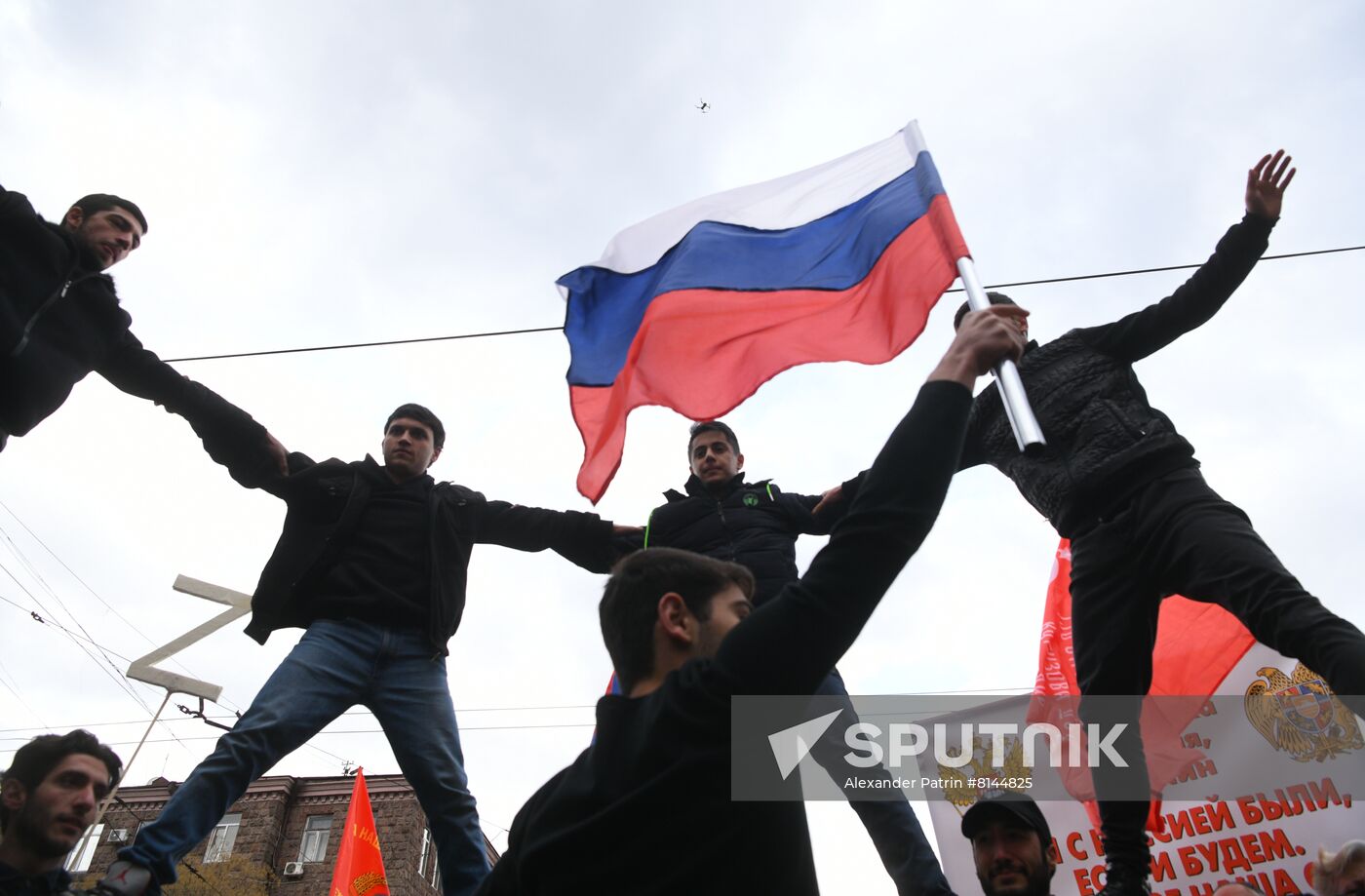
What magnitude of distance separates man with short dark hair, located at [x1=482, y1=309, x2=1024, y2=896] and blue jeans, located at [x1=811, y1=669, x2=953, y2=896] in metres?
1.73

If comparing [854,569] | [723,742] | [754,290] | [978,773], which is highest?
[754,290]

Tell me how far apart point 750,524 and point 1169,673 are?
7.78 feet

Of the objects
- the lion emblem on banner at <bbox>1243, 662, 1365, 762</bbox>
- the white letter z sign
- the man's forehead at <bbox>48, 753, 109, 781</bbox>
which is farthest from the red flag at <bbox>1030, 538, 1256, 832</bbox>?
the white letter z sign

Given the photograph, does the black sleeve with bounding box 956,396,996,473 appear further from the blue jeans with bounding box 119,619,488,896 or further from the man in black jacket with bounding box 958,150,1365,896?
the blue jeans with bounding box 119,619,488,896

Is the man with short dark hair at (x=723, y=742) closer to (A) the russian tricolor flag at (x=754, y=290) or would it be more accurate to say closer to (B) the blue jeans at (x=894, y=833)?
(B) the blue jeans at (x=894, y=833)

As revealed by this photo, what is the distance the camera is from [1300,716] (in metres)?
4.86

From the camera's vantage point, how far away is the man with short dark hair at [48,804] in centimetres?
294

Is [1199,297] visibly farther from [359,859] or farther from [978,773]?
[359,859]

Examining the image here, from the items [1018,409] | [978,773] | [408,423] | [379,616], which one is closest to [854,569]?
[1018,409]

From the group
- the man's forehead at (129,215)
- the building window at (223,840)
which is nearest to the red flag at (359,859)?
the man's forehead at (129,215)

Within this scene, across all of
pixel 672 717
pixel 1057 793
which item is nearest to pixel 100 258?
pixel 672 717

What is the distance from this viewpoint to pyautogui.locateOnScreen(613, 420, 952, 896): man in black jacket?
3.60 metres

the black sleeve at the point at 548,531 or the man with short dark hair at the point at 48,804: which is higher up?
the black sleeve at the point at 548,531

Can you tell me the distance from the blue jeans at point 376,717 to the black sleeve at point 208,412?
0.73 m
